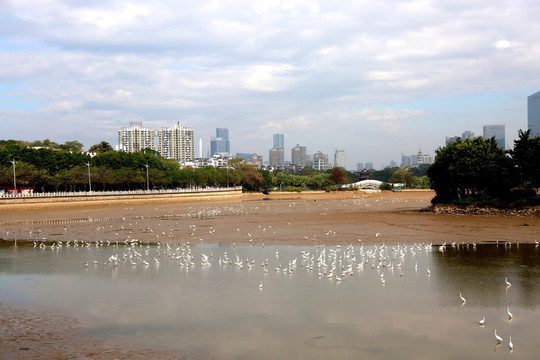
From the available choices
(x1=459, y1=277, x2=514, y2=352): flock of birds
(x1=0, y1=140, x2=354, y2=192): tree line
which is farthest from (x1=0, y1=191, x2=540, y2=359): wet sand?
(x1=0, y1=140, x2=354, y2=192): tree line

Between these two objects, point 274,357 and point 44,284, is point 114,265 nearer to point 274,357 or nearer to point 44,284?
point 44,284

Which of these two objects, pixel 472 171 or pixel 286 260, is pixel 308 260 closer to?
pixel 286 260

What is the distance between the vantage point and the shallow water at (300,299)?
12.4 metres

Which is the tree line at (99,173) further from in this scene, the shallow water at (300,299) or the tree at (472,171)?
the shallow water at (300,299)

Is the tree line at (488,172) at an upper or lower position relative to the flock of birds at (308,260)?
upper

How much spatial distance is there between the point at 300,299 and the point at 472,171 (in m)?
39.0

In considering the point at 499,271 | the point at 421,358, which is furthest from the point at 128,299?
the point at 499,271

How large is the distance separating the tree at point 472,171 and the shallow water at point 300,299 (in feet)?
76.7

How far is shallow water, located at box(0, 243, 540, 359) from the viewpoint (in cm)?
1238

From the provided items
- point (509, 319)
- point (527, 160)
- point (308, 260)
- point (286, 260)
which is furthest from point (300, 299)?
point (527, 160)

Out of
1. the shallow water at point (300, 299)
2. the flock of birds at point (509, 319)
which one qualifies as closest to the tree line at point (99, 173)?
the shallow water at point (300, 299)

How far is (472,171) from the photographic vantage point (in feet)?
164

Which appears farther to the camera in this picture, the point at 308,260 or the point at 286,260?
the point at 286,260

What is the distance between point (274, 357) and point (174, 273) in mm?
10591
